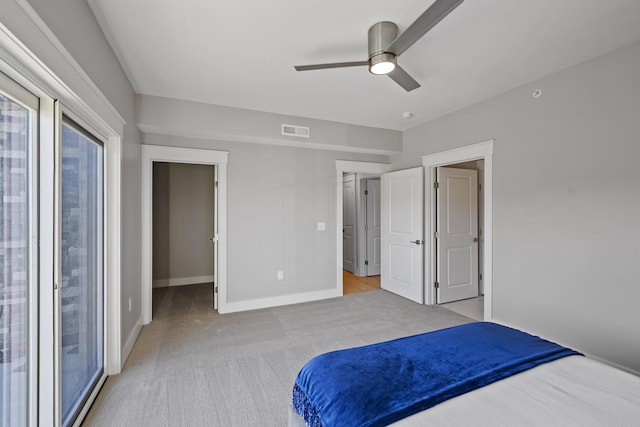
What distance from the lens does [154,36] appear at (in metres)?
2.17

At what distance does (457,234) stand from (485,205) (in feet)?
3.40

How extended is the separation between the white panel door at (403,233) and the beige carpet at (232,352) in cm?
30

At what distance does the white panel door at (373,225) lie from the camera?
594 centimetres

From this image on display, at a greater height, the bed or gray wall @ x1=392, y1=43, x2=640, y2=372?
gray wall @ x1=392, y1=43, x2=640, y2=372

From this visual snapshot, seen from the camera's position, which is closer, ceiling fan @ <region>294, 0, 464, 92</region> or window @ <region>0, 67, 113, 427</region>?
window @ <region>0, 67, 113, 427</region>

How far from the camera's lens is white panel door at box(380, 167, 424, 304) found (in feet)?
14.0

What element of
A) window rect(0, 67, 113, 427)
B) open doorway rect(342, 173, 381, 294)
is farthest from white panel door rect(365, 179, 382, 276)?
window rect(0, 67, 113, 427)

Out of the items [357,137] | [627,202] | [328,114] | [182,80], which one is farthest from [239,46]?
[627,202]

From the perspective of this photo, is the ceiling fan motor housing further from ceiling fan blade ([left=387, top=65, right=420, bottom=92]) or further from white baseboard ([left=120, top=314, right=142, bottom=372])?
white baseboard ([left=120, top=314, right=142, bottom=372])

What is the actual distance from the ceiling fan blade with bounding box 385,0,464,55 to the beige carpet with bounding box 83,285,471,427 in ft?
8.19

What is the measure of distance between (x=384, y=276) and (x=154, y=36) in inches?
173

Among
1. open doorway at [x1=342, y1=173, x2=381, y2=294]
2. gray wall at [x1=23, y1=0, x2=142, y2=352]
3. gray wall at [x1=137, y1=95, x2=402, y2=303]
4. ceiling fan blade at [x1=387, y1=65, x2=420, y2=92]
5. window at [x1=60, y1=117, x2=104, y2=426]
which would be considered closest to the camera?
gray wall at [x1=23, y1=0, x2=142, y2=352]

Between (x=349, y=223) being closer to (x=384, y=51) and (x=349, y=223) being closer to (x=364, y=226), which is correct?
(x=364, y=226)

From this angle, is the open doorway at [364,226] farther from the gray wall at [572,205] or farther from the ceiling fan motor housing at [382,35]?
the ceiling fan motor housing at [382,35]
